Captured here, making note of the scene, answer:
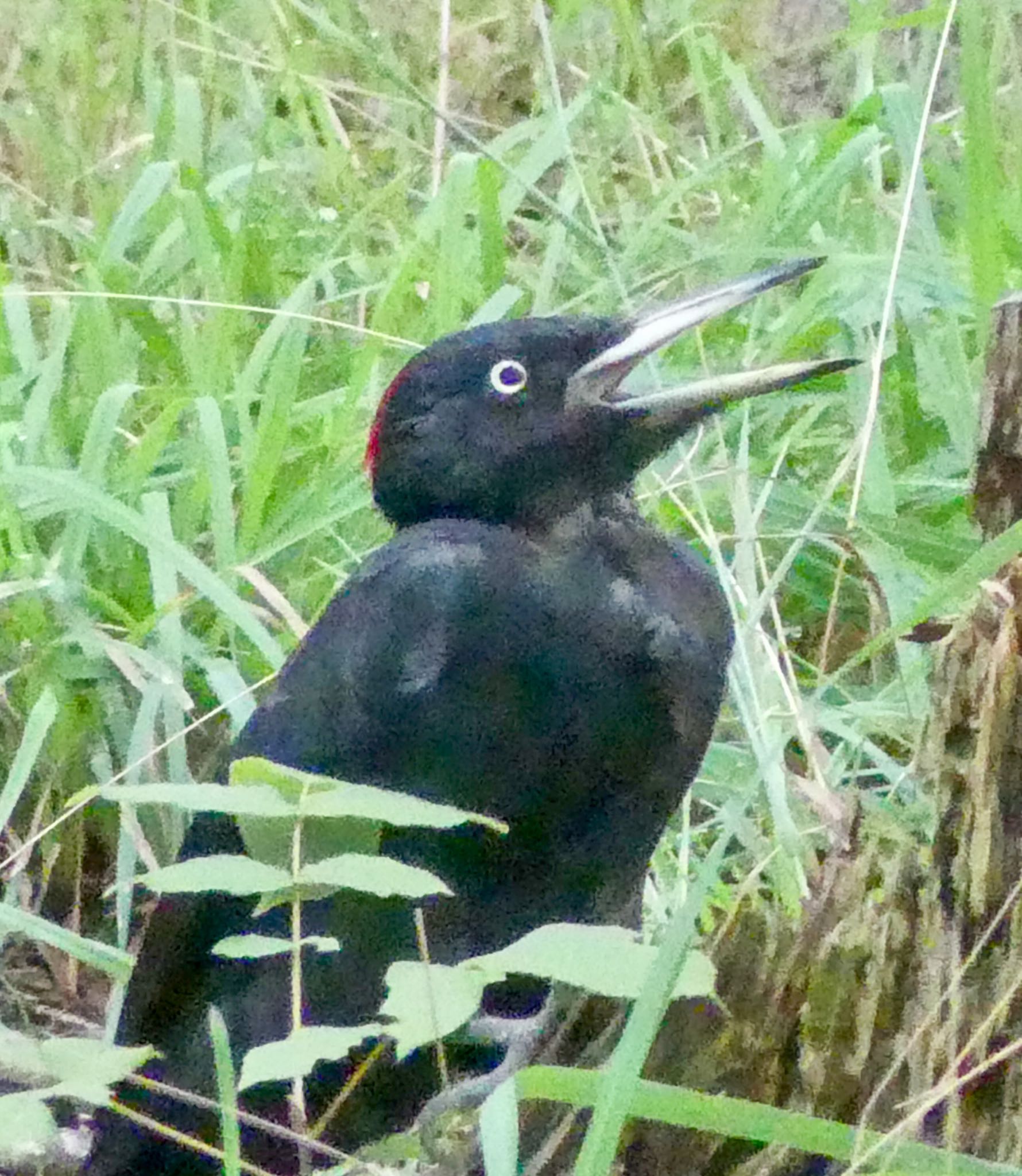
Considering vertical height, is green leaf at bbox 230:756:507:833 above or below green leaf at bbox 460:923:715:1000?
above

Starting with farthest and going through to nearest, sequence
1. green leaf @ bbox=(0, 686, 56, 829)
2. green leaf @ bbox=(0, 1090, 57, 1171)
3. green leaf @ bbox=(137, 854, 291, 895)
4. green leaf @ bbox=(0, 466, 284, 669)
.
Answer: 1. green leaf @ bbox=(0, 466, 284, 669)
2. green leaf @ bbox=(0, 686, 56, 829)
3. green leaf @ bbox=(137, 854, 291, 895)
4. green leaf @ bbox=(0, 1090, 57, 1171)

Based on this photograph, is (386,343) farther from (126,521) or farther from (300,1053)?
(300,1053)

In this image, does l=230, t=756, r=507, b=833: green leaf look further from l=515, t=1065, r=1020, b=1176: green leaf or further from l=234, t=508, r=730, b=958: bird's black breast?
l=234, t=508, r=730, b=958: bird's black breast

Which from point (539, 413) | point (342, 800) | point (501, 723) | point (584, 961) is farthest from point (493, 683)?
point (584, 961)

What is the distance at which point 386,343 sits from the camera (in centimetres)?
259

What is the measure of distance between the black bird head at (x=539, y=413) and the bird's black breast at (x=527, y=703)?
6 centimetres

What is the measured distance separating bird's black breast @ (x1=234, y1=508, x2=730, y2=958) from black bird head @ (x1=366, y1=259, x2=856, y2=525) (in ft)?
0.19

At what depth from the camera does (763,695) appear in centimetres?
195

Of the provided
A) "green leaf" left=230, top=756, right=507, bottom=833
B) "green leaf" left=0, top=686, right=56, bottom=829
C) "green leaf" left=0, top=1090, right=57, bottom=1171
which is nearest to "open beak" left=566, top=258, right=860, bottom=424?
"green leaf" left=0, top=686, right=56, bottom=829

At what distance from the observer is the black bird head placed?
1924 millimetres

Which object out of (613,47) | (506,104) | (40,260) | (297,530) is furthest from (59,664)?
(506,104)

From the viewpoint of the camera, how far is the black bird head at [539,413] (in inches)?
75.7

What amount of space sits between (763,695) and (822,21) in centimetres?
266

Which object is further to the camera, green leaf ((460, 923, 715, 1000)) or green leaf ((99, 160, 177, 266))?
green leaf ((99, 160, 177, 266))
